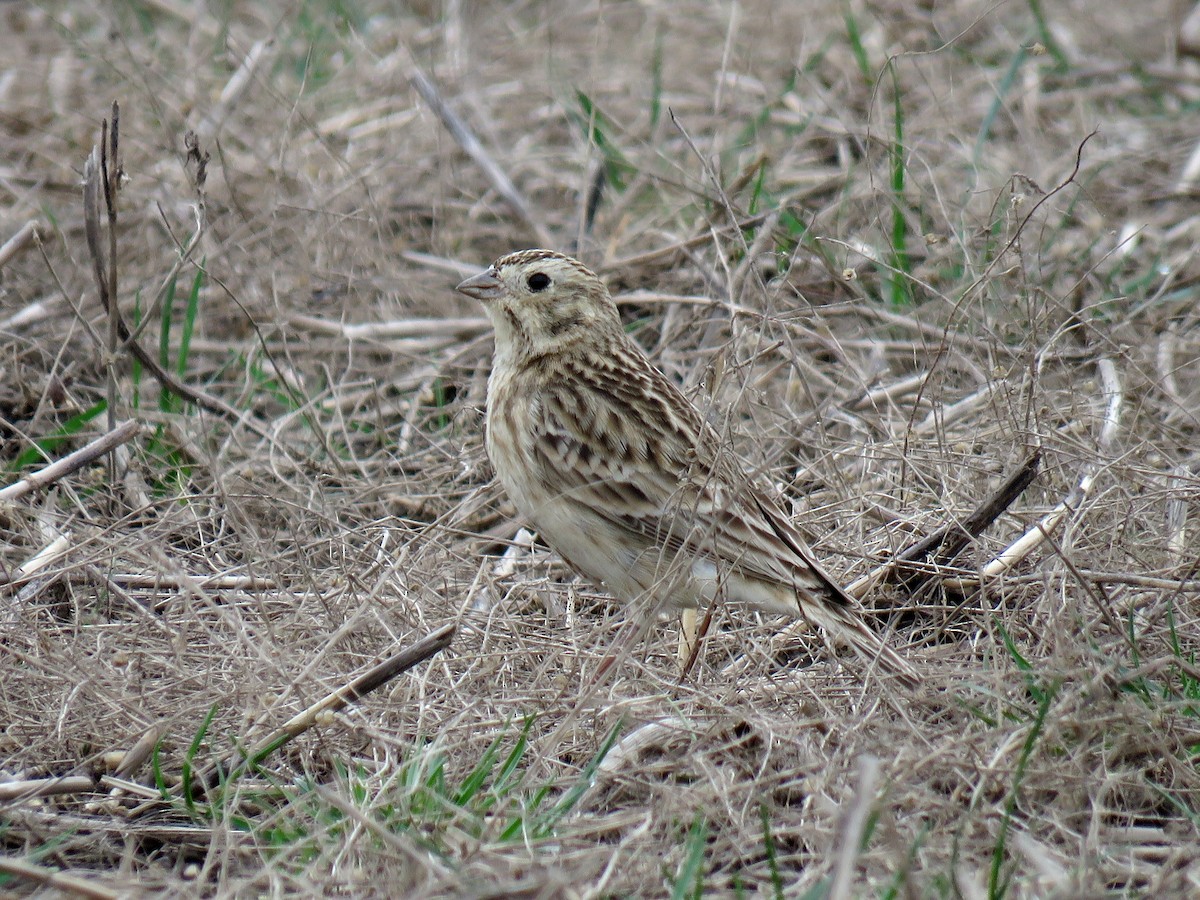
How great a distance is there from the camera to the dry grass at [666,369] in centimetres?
363

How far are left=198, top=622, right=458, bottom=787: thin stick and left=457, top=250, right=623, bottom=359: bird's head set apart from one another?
1.51m

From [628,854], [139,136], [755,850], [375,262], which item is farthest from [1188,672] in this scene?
[139,136]

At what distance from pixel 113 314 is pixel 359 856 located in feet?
8.07

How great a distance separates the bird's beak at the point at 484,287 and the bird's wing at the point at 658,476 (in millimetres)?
463

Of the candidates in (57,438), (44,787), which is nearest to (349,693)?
(44,787)

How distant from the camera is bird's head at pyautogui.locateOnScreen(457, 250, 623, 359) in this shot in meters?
5.23

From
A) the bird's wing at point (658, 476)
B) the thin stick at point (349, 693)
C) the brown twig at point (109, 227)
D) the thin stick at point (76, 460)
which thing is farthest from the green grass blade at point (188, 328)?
the thin stick at point (349, 693)

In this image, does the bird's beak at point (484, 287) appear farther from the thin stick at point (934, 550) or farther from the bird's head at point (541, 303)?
the thin stick at point (934, 550)

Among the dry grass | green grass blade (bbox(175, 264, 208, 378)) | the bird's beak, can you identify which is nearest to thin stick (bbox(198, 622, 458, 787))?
the dry grass

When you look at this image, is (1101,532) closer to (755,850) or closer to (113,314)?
(755,850)

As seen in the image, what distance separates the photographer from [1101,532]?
4746 mm

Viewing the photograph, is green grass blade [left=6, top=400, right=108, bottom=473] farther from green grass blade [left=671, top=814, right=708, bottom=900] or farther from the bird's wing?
green grass blade [left=671, top=814, right=708, bottom=900]

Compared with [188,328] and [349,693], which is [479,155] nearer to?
[188,328]

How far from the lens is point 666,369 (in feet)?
21.3
